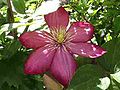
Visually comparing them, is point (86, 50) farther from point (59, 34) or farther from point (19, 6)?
point (19, 6)

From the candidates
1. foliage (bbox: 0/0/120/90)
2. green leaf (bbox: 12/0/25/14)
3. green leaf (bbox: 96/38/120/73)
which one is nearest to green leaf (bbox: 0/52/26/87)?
foliage (bbox: 0/0/120/90)

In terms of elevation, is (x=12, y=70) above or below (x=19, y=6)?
below

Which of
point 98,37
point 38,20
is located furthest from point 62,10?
point 98,37

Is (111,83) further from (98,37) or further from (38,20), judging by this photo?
(98,37)

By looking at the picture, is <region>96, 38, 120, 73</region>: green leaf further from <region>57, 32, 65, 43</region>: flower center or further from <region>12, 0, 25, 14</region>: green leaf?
<region>12, 0, 25, 14</region>: green leaf

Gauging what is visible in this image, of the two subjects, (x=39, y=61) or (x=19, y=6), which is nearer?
(x=39, y=61)

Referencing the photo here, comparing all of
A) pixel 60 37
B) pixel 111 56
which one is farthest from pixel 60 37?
pixel 111 56
